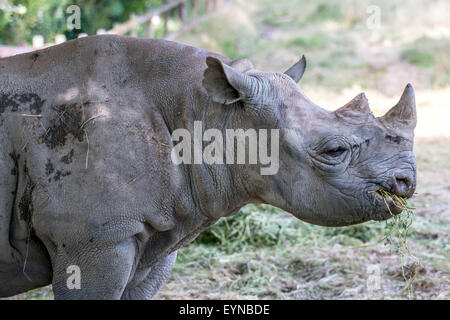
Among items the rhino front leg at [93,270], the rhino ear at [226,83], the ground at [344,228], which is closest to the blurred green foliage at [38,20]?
the ground at [344,228]

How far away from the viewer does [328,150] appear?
12.6 feet

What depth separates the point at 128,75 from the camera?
407cm

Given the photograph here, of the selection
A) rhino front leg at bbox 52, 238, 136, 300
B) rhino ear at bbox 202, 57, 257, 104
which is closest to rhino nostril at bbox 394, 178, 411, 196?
rhino ear at bbox 202, 57, 257, 104

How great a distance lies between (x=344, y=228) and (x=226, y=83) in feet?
13.4

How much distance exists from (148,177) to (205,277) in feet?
9.15

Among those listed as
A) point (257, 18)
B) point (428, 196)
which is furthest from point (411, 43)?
point (428, 196)

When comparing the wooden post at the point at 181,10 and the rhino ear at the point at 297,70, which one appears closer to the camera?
the rhino ear at the point at 297,70

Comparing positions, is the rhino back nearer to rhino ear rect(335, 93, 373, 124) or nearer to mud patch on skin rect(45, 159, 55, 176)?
mud patch on skin rect(45, 159, 55, 176)

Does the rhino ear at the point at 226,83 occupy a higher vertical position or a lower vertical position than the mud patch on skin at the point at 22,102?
higher

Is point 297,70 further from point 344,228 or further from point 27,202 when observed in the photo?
point 344,228

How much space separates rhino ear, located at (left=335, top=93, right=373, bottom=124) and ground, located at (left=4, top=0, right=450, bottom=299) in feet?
3.96

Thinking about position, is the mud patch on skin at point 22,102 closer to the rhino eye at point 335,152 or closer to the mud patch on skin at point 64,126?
the mud patch on skin at point 64,126

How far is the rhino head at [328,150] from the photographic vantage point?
3.80 m

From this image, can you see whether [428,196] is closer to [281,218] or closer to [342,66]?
[281,218]
